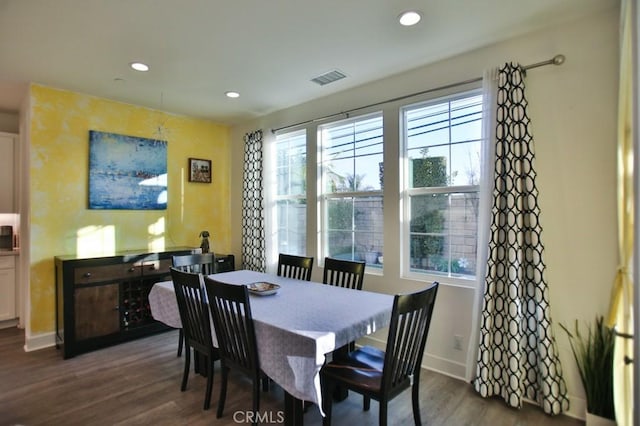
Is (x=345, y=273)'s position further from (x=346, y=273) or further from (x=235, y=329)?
(x=235, y=329)

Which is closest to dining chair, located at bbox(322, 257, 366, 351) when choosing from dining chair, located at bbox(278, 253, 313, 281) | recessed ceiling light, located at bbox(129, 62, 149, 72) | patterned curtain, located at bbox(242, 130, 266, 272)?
dining chair, located at bbox(278, 253, 313, 281)

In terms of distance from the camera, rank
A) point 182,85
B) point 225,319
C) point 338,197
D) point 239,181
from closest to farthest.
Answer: point 225,319 → point 182,85 → point 338,197 → point 239,181

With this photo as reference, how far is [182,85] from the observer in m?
3.36

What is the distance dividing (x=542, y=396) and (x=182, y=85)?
3.88m

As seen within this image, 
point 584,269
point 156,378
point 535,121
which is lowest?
point 156,378

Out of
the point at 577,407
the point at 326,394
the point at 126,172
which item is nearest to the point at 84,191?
the point at 126,172

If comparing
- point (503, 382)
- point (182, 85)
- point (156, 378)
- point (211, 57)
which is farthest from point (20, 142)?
point (503, 382)

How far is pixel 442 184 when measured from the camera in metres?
2.92

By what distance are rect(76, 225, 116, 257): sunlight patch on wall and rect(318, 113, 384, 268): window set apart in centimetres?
233

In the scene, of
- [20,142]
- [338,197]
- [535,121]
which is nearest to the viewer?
[535,121]

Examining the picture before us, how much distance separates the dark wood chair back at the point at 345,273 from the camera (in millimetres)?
2773

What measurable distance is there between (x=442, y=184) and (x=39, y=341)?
4074 mm

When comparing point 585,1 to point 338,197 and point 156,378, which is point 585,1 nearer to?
point 338,197

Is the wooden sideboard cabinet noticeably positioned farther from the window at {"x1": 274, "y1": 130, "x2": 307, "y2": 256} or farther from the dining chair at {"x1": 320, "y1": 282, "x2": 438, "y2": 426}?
the dining chair at {"x1": 320, "y1": 282, "x2": 438, "y2": 426}
